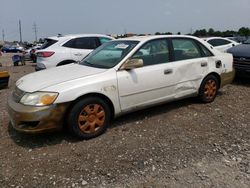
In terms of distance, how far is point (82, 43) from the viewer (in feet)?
28.6

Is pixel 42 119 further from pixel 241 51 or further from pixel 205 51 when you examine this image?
pixel 241 51

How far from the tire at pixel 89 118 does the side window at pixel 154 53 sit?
1.04 metres

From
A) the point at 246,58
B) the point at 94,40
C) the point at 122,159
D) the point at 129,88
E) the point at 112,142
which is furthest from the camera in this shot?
the point at 94,40

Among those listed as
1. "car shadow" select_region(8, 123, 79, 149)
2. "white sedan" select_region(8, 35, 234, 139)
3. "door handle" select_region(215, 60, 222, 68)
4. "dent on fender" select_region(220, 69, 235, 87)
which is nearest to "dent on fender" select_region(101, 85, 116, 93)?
"white sedan" select_region(8, 35, 234, 139)

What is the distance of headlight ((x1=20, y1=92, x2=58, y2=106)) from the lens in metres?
3.65

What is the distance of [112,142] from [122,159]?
1.68ft

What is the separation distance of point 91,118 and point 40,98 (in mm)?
788

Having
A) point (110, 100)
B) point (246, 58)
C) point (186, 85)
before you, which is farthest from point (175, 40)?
point (246, 58)

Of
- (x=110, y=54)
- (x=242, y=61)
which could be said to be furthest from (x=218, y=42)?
(x=110, y=54)

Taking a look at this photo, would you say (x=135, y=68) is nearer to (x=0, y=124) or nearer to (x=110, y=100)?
(x=110, y=100)

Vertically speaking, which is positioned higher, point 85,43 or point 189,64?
point 85,43

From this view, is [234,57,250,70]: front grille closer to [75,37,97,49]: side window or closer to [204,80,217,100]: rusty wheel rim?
[204,80,217,100]: rusty wheel rim

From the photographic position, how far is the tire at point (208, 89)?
5398mm

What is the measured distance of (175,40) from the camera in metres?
5.06
